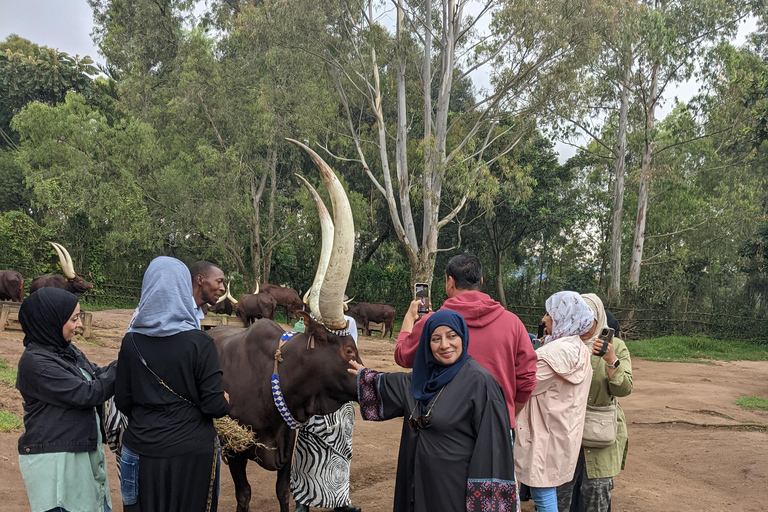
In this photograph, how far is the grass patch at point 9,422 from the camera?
5965 millimetres

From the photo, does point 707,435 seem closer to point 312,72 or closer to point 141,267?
point 312,72

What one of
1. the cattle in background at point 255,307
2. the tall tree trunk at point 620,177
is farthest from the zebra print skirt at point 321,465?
the tall tree trunk at point 620,177

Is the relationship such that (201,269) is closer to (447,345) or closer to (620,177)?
(447,345)

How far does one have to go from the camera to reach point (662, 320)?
62.7ft

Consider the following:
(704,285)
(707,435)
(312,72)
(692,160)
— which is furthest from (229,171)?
(692,160)

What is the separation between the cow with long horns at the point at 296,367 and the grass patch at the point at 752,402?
8370mm

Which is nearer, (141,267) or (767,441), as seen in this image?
(767,441)

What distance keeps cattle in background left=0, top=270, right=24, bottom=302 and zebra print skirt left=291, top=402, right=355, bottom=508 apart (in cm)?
1156

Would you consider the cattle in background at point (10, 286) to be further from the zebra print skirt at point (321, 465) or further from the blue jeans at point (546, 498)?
the blue jeans at point (546, 498)

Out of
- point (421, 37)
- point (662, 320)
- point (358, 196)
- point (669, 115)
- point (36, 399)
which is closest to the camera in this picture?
point (36, 399)

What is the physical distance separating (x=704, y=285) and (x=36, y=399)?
23544 millimetres

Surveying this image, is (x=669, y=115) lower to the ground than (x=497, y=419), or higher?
higher

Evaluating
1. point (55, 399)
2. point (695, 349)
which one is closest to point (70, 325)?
point (55, 399)

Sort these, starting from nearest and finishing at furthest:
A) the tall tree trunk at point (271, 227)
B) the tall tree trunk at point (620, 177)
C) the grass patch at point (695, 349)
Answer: the grass patch at point (695, 349), the tall tree trunk at point (620, 177), the tall tree trunk at point (271, 227)
